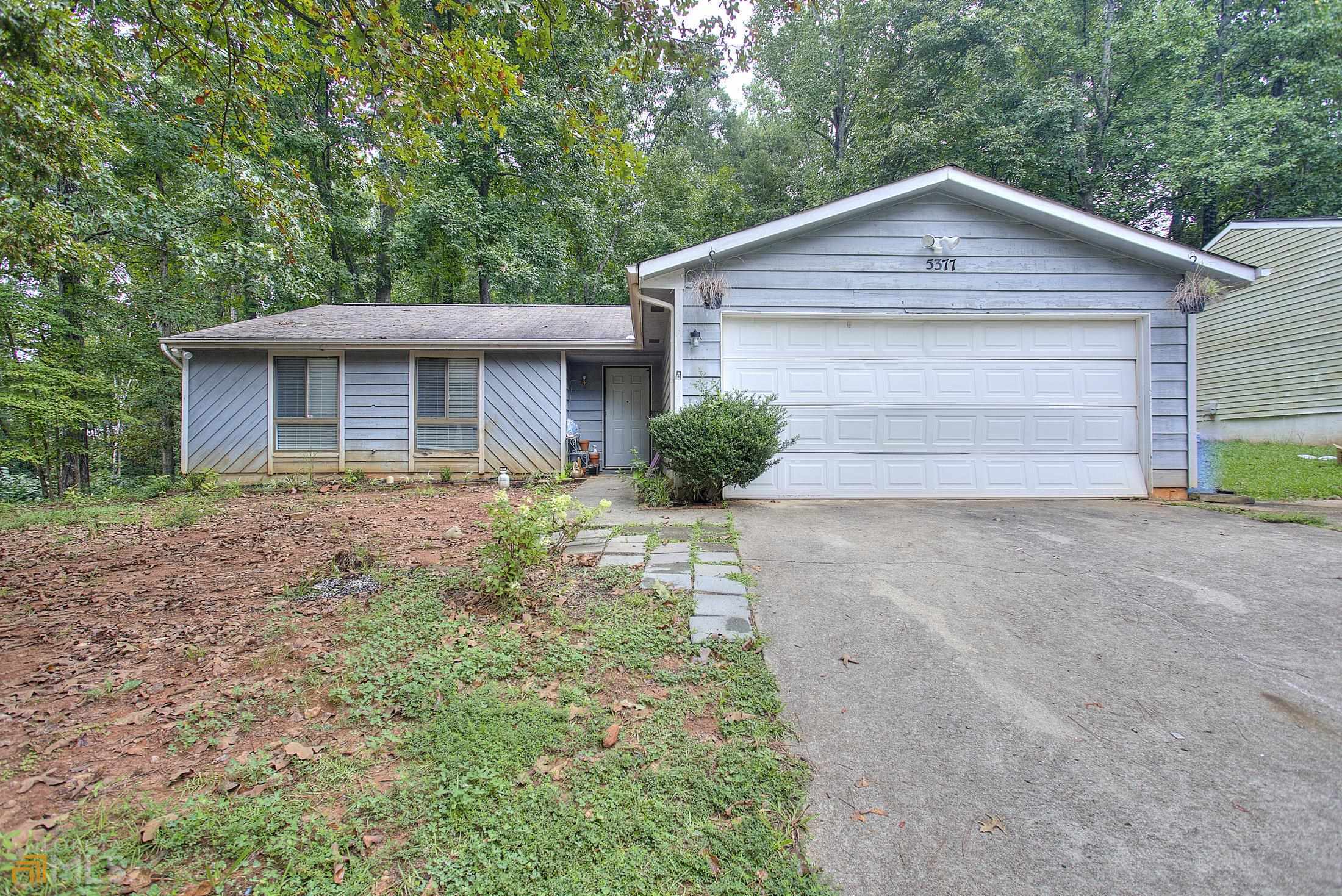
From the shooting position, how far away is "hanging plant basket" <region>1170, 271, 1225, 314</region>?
598cm

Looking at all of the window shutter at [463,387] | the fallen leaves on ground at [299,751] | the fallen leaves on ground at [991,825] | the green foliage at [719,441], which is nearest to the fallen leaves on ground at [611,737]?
the fallen leaves on ground at [299,751]

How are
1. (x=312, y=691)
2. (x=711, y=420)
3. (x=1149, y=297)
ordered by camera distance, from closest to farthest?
1. (x=312, y=691)
2. (x=711, y=420)
3. (x=1149, y=297)

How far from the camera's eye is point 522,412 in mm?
9617

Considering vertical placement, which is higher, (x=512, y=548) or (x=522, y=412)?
(x=522, y=412)

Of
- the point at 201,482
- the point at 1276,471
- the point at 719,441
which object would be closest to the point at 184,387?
the point at 201,482

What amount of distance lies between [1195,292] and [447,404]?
10541mm

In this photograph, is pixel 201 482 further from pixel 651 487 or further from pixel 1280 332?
pixel 1280 332

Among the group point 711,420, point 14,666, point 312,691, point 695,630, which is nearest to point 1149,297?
point 711,420

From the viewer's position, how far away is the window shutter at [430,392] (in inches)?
377

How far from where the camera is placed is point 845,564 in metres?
3.70

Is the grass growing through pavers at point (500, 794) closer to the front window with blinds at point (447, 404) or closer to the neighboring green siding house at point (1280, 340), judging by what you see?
the front window with blinds at point (447, 404)

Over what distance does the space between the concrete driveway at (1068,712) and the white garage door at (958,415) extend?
93.2 inches

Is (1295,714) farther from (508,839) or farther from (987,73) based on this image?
(987,73)

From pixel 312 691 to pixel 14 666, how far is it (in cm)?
154
